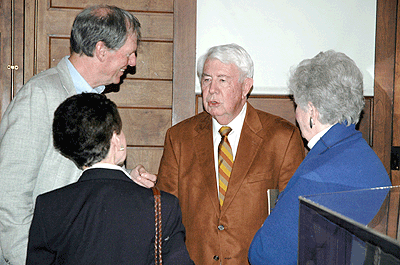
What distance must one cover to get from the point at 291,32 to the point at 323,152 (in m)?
1.61

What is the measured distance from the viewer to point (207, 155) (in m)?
2.12

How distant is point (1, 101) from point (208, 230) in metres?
1.63

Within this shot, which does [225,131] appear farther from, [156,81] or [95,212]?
[95,212]

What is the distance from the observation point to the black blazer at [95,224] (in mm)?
1210

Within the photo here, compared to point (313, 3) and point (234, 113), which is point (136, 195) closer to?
point (234, 113)

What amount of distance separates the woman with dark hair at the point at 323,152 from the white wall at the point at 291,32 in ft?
4.02

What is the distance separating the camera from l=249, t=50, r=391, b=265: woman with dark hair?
1339 mm

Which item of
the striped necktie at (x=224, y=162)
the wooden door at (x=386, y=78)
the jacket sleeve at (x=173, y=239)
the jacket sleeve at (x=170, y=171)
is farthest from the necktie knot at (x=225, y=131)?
the wooden door at (x=386, y=78)

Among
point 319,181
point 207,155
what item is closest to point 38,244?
point 319,181

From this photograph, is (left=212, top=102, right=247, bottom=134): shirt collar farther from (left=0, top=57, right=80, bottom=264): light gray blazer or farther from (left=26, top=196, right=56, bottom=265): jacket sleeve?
(left=26, top=196, right=56, bottom=265): jacket sleeve

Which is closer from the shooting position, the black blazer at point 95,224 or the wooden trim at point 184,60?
the black blazer at point 95,224

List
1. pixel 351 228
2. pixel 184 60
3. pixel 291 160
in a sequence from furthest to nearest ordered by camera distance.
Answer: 1. pixel 184 60
2. pixel 291 160
3. pixel 351 228

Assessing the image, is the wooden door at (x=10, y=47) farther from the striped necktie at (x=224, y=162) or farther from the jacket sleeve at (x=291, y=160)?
the jacket sleeve at (x=291, y=160)

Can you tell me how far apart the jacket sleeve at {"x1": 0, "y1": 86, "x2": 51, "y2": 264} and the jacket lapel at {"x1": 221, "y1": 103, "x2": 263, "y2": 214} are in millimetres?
933
